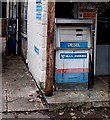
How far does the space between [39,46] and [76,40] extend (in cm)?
96

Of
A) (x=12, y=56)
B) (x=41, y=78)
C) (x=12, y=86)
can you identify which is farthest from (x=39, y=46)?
(x=12, y=56)

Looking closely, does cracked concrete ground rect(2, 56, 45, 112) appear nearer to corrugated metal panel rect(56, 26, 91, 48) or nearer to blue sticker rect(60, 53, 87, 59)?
blue sticker rect(60, 53, 87, 59)

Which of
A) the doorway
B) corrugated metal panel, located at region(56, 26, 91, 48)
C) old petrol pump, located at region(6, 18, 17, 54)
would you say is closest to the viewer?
corrugated metal panel, located at region(56, 26, 91, 48)

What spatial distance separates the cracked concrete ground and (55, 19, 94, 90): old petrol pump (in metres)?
0.82

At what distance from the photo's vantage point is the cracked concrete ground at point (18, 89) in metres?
5.83

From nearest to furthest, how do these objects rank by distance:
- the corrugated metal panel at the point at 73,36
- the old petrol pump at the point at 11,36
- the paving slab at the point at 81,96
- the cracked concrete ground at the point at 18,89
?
1. the cracked concrete ground at the point at 18,89
2. the paving slab at the point at 81,96
3. the corrugated metal panel at the point at 73,36
4. the old petrol pump at the point at 11,36

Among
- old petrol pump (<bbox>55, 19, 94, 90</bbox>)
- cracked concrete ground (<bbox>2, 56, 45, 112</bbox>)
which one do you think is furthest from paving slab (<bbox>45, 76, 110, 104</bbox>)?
cracked concrete ground (<bbox>2, 56, 45, 112</bbox>)

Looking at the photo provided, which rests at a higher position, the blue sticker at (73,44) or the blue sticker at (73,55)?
the blue sticker at (73,44)

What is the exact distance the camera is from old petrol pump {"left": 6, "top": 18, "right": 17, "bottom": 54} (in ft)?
38.1

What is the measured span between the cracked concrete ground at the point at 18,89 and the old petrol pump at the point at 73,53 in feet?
2.69

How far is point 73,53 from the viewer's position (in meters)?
6.67

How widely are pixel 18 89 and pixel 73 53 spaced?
5.35ft

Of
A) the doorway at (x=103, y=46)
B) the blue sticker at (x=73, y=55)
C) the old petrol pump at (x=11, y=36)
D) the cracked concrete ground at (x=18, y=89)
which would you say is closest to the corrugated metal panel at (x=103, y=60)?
the doorway at (x=103, y=46)

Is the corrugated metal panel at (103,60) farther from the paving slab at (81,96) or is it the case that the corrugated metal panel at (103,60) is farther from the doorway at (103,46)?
the paving slab at (81,96)
